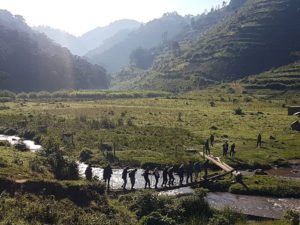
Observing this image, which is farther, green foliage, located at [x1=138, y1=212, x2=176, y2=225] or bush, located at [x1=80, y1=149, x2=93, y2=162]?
bush, located at [x1=80, y1=149, x2=93, y2=162]

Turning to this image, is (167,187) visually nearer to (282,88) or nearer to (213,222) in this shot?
(213,222)

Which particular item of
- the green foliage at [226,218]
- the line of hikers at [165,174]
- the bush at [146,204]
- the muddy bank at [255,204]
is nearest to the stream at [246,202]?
the muddy bank at [255,204]

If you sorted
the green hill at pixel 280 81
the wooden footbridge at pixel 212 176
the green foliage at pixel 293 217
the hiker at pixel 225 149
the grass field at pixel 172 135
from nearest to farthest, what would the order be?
the green foliage at pixel 293 217 < the wooden footbridge at pixel 212 176 < the hiker at pixel 225 149 < the grass field at pixel 172 135 < the green hill at pixel 280 81

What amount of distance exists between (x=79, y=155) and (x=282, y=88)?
124324 mm

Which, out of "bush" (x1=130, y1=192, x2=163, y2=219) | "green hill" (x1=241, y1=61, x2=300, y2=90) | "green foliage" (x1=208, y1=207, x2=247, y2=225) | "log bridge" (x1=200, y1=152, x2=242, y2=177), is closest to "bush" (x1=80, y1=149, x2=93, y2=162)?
"log bridge" (x1=200, y1=152, x2=242, y2=177)

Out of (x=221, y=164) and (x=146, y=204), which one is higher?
(x=146, y=204)

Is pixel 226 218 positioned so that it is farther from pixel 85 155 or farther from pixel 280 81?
pixel 280 81

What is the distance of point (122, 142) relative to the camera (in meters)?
51.1

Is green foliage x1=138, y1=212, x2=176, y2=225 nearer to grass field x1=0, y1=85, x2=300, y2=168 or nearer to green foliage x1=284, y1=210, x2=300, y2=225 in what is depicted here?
green foliage x1=284, y1=210, x2=300, y2=225

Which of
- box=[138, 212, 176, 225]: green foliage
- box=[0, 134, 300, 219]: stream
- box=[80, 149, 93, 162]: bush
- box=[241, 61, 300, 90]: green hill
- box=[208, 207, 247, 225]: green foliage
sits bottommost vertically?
box=[0, 134, 300, 219]: stream

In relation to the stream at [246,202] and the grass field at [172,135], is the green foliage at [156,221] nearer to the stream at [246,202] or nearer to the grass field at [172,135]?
the stream at [246,202]

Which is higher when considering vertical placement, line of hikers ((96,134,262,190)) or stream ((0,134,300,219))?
line of hikers ((96,134,262,190))

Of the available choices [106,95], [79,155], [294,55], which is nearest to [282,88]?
[294,55]

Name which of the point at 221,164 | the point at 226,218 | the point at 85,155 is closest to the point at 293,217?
the point at 226,218
